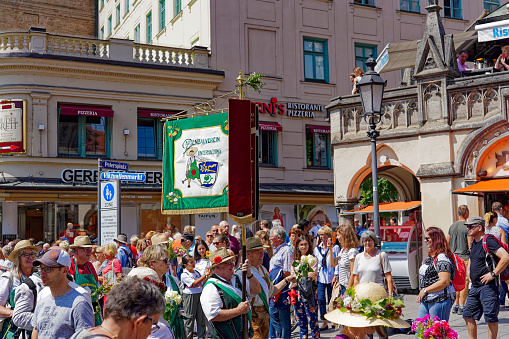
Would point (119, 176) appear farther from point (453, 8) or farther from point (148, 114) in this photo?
point (453, 8)

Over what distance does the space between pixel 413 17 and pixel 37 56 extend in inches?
699

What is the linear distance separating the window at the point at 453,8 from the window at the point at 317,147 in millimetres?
9671

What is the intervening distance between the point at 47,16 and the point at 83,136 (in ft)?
41.7

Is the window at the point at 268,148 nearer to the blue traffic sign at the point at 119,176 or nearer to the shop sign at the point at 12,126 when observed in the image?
the shop sign at the point at 12,126

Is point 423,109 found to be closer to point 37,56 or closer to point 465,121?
point 465,121

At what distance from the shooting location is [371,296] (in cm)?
494

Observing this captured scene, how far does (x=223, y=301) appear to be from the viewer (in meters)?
6.56

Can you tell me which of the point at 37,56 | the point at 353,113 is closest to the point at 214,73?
the point at 37,56

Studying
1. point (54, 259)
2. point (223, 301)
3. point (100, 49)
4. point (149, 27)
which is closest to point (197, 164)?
point (223, 301)

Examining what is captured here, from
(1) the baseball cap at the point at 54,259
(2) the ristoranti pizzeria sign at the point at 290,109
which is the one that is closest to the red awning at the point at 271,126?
(2) the ristoranti pizzeria sign at the point at 290,109

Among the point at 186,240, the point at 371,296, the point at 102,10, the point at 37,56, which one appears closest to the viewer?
the point at 371,296

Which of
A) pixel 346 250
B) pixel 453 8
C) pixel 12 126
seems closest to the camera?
pixel 346 250

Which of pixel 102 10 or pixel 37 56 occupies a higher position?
pixel 102 10

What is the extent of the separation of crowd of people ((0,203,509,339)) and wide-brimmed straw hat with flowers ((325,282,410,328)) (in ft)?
0.06
